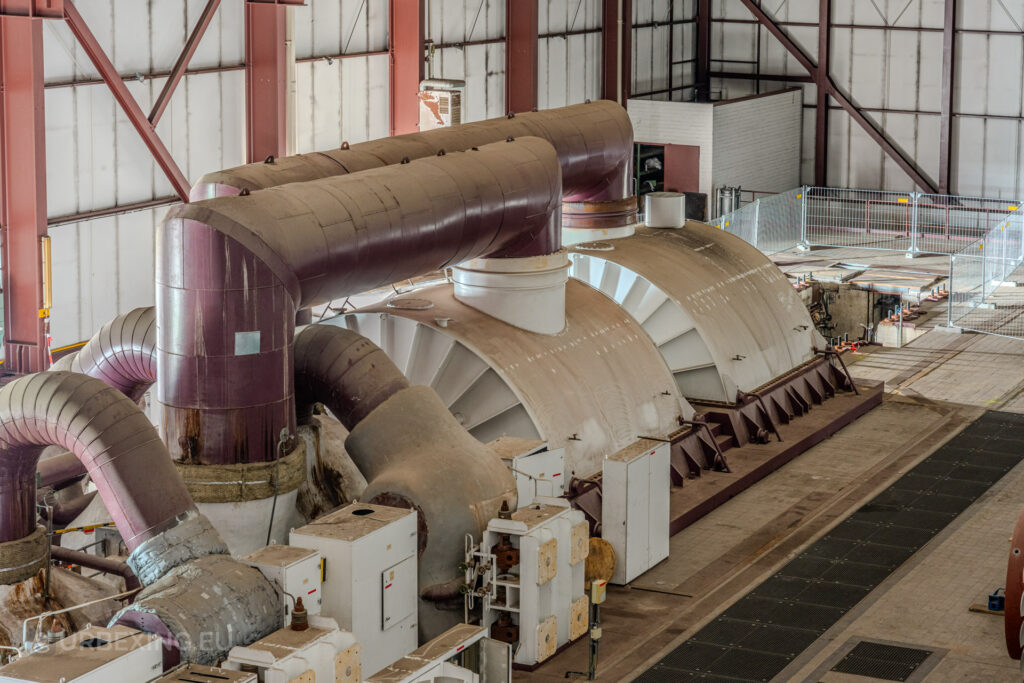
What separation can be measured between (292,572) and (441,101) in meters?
16.6

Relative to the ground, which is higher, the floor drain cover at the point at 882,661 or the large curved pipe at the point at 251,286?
the large curved pipe at the point at 251,286

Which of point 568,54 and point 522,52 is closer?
point 522,52

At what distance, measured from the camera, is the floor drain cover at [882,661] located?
1573 centimetres

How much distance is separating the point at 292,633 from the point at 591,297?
10.5 m

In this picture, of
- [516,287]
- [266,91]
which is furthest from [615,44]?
[516,287]

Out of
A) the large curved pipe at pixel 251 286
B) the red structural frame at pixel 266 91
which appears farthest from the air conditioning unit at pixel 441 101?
the large curved pipe at pixel 251 286

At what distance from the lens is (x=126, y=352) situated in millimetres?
17062

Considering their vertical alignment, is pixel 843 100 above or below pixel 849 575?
above

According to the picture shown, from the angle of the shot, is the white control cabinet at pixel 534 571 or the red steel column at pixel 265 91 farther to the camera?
the red steel column at pixel 265 91

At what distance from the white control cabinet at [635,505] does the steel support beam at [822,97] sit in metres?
28.0

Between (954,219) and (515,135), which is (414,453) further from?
(954,219)

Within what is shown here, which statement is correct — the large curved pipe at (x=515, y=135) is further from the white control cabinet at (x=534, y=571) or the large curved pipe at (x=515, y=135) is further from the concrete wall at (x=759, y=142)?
the concrete wall at (x=759, y=142)

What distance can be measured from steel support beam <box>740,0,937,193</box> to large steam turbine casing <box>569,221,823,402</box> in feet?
60.5

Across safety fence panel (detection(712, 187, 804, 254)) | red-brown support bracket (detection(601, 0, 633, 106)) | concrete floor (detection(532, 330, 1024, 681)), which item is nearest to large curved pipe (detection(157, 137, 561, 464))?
concrete floor (detection(532, 330, 1024, 681))
